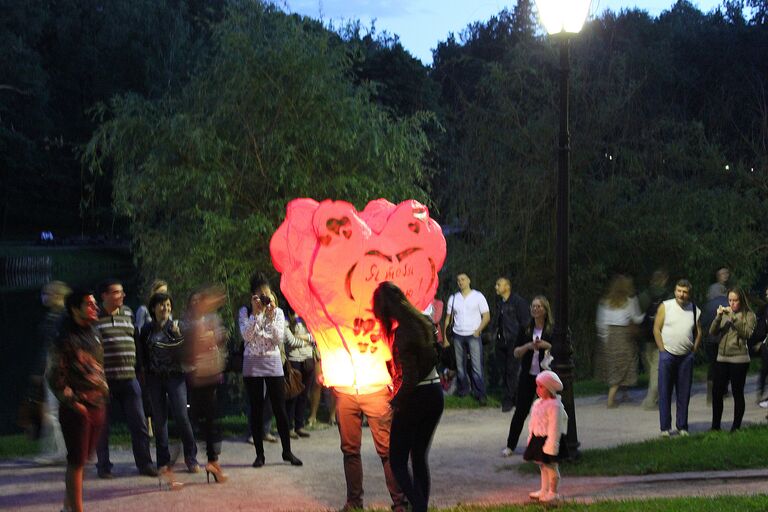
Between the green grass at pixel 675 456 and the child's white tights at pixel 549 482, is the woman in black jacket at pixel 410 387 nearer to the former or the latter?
the child's white tights at pixel 549 482

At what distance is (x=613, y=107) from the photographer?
20703mm

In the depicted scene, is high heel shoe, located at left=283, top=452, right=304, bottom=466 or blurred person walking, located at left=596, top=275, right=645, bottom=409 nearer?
high heel shoe, located at left=283, top=452, right=304, bottom=466

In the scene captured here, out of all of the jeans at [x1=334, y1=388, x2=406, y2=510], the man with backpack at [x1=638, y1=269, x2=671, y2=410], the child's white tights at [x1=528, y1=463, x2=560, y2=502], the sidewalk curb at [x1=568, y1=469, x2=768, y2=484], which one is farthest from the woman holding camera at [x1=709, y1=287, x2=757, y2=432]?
the jeans at [x1=334, y1=388, x2=406, y2=510]

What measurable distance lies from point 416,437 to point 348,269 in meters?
1.50

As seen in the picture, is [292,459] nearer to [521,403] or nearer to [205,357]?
[205,357]

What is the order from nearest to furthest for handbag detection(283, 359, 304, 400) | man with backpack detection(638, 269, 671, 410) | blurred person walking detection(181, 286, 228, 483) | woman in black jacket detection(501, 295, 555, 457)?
blurred person walking detection(181, 286, 228, 483), handbag detection(283, 359, 304, 400), woman in black jacket detection(501, 295, 555, 457), man with backpack detection(638, 269, 671, 410)

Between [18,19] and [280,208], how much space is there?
47265 mm

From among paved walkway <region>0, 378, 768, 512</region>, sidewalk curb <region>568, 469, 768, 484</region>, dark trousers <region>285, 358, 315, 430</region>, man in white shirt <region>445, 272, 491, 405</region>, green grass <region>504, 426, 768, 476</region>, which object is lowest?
paved walkway <region>0, 378, 768, 512</region>

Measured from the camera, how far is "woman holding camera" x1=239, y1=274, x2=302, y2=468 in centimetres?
1074

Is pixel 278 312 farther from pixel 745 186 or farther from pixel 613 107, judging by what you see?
pixel 745 186

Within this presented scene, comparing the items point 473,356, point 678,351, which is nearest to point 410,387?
point 678,351

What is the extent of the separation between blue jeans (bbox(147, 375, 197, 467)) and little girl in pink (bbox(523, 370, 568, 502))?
349 cm

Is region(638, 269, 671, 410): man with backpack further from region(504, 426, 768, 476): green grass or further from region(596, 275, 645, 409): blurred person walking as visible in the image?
region(504, 426, 768, 476): green grass

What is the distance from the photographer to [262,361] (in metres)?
10.8
